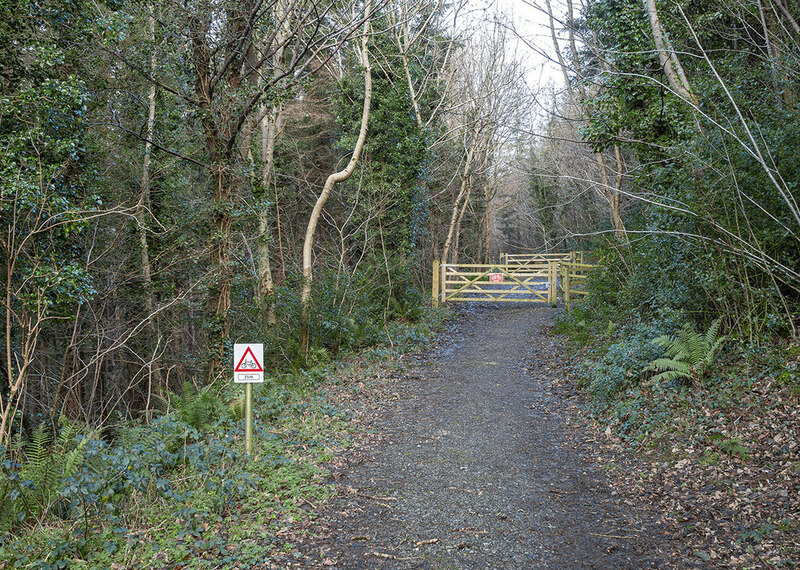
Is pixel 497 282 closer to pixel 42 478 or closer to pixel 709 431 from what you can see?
pixel 709 431

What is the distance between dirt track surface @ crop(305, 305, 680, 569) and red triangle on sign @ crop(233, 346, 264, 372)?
4.34 ft

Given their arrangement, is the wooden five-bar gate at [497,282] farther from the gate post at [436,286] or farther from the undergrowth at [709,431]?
the undergrowth at [709,431]

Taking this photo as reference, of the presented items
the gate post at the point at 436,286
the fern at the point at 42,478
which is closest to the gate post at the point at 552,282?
the gate post at the point at 436,286

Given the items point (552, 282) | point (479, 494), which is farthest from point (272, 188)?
point (479, 494)

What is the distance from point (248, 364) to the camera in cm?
512

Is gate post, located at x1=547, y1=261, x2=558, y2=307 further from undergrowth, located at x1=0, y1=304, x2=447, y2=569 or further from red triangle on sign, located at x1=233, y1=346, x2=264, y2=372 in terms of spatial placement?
red triangle on sign, located at x1=233, y1=346, x2=264, y2=372

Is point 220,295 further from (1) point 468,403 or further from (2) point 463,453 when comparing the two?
(2) point 463,453

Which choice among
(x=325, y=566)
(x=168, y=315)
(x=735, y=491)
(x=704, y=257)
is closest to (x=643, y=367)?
(x=704, y=257)

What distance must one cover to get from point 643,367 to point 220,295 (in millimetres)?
6734

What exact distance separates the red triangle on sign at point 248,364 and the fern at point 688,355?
4.55 m

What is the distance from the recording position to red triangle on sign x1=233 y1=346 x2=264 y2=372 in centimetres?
510

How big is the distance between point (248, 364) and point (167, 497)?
51.5 inches

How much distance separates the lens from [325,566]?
12.0 feet

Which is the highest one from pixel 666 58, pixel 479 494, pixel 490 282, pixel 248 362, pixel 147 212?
pixel 666 58
